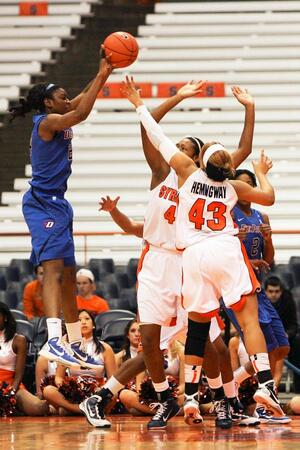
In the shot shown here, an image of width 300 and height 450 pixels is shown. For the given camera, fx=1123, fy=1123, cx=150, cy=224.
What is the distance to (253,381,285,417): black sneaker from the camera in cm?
713

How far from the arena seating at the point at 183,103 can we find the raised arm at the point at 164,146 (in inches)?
243

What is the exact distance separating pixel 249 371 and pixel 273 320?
21.7 inches

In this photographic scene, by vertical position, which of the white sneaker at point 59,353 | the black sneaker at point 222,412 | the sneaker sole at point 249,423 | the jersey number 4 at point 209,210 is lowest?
the sneaker sole at point 249,423

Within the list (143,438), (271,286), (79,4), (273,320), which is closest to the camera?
(143,438)

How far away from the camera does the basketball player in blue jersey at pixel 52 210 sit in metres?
7.74

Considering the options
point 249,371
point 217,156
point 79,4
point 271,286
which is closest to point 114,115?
point 79,4

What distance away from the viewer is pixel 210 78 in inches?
654

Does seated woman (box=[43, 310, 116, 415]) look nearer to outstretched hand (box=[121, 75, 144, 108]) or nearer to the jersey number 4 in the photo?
outstretched hand (box=[121, 75, 144, 108])

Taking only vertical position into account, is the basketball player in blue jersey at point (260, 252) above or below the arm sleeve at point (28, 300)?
above

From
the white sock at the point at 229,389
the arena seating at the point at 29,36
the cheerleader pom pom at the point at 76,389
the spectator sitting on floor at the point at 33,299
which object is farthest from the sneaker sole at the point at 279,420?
the arena seating at the point at 29,36

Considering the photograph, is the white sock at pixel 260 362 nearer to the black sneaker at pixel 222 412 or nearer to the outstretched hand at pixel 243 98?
the black sneaker at pixel 222 412

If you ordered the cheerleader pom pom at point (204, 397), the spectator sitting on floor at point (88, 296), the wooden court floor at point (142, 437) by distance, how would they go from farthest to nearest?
the spectator sitting on floor at point (88, 296) → the cheerleader pom pom at point (204, 397) → the wooden court floor at point (142, 437)

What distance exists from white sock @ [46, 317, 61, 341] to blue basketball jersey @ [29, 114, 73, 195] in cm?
89

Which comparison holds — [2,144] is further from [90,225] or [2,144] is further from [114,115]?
[90,225]
